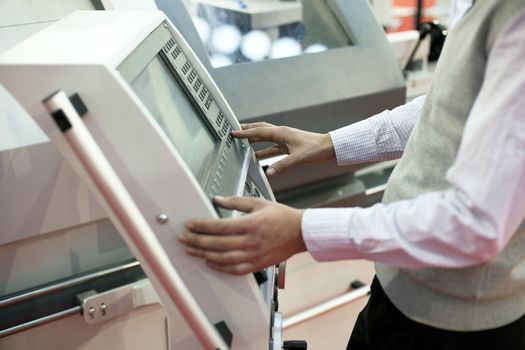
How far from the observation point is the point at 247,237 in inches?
36.2

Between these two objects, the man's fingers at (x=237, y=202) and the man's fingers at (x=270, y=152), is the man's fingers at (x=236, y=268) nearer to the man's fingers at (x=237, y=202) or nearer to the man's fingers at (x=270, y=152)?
the man's fingers at (x=237, y=202)

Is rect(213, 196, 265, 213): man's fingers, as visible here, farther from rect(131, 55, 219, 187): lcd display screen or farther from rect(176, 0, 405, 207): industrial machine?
rect(176, 0, 405, 207): industrial machine

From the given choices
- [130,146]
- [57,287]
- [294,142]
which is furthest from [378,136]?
[57,287]

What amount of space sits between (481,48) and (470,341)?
51 cm

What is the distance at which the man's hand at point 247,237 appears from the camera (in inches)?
36.0

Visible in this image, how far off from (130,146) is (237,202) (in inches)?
7.0

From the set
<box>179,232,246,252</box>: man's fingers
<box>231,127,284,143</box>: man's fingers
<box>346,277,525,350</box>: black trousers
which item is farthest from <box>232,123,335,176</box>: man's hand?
<box>179,232,246,252</box>: man's fingers

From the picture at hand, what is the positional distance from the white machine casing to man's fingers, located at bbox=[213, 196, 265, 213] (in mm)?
24

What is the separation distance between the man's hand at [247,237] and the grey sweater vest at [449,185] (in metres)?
0.23

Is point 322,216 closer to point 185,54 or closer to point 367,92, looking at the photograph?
point 185,54

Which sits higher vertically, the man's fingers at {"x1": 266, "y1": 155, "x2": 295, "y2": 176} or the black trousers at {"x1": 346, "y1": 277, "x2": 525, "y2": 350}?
the man's fingers at {"x1": 266, "y1": 155, "x2": 295, "y2": 176}

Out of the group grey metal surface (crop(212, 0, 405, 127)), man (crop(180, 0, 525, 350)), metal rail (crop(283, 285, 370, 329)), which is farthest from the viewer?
metal rail (crop(283, 285, 370, 329))

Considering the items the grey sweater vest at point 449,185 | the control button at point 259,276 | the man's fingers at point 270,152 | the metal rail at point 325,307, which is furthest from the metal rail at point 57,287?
the metal rail at point 325,307

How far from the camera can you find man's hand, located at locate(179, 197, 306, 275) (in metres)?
0.92
